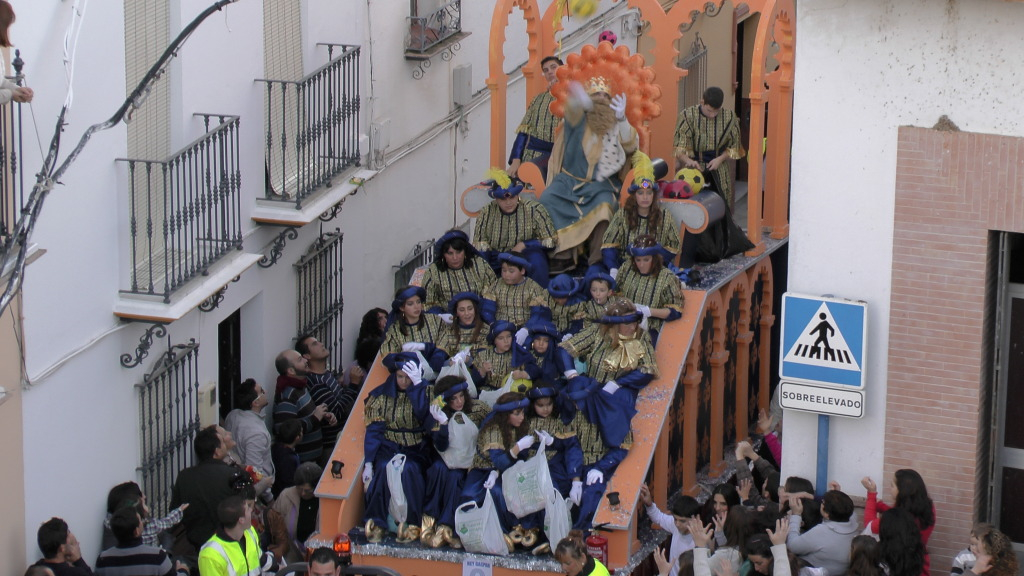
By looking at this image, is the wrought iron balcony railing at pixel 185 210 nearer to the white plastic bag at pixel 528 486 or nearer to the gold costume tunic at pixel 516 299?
the gold costume tunic at pixel 516 299

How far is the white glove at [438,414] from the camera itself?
543 inches

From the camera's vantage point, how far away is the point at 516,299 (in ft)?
48.9

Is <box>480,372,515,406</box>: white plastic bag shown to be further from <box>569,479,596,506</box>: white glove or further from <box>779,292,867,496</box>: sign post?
<box>779,292,867,496</box>: sign post

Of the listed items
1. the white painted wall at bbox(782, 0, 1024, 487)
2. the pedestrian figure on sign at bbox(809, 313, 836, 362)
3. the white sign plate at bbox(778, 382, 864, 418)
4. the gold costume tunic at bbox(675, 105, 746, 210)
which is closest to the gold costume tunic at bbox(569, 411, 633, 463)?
the white painted wall at bbox(782, 0, 1024, 487)

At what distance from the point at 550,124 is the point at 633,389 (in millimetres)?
3503

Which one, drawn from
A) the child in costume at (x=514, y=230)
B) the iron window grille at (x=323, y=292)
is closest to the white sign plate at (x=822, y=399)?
the child in costume at (x=514, y=230)

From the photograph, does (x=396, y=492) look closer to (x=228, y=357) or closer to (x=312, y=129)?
(x=228, y=357)

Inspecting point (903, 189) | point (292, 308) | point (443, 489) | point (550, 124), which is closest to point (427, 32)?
point (550, 124)

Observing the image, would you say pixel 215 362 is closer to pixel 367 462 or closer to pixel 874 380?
pixel 367 462

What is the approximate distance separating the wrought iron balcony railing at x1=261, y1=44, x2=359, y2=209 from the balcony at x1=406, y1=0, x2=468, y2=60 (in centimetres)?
196

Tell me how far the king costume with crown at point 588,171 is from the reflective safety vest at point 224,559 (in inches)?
206

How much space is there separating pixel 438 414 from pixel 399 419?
0.48m

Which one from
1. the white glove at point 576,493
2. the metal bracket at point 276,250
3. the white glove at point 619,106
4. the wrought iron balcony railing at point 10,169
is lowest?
the white glove at point 576,493

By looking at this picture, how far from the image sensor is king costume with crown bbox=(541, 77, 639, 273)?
1600cm
